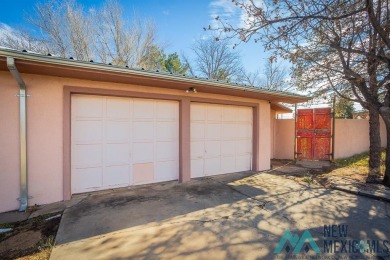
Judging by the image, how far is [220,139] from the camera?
269 inches

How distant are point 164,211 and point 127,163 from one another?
6.41 ft

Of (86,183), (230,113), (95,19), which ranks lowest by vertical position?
(86,183)

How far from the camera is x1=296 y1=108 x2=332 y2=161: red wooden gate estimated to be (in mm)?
8453

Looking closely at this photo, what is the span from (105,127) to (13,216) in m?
2.37

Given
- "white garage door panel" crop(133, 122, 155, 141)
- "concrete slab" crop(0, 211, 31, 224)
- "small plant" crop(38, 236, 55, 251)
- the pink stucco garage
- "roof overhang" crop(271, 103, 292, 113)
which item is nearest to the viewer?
"small plant" crop(38, 236, 55, 251)

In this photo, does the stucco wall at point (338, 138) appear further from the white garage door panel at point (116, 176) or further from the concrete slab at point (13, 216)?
the concrete slab at point (13, 216)

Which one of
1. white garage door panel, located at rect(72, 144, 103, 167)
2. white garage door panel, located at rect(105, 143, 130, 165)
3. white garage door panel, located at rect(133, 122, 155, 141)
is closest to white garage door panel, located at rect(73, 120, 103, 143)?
white garage door panel, located at rect(72, 144, 103, 167)

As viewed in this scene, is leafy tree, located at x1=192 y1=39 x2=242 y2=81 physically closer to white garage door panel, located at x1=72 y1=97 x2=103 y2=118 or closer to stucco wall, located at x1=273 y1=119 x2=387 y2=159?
stucco wall, located at x1=273 y1=119 x2=387 y2=159

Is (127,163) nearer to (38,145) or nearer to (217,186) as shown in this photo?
(38,145)

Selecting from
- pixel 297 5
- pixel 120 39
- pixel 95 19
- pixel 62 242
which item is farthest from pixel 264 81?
pixel 62 242

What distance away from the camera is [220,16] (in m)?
3.85

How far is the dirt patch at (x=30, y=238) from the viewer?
2.65 m

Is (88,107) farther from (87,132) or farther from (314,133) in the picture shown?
(314,133)

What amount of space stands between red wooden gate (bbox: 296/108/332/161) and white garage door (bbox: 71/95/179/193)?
6.02 metres
